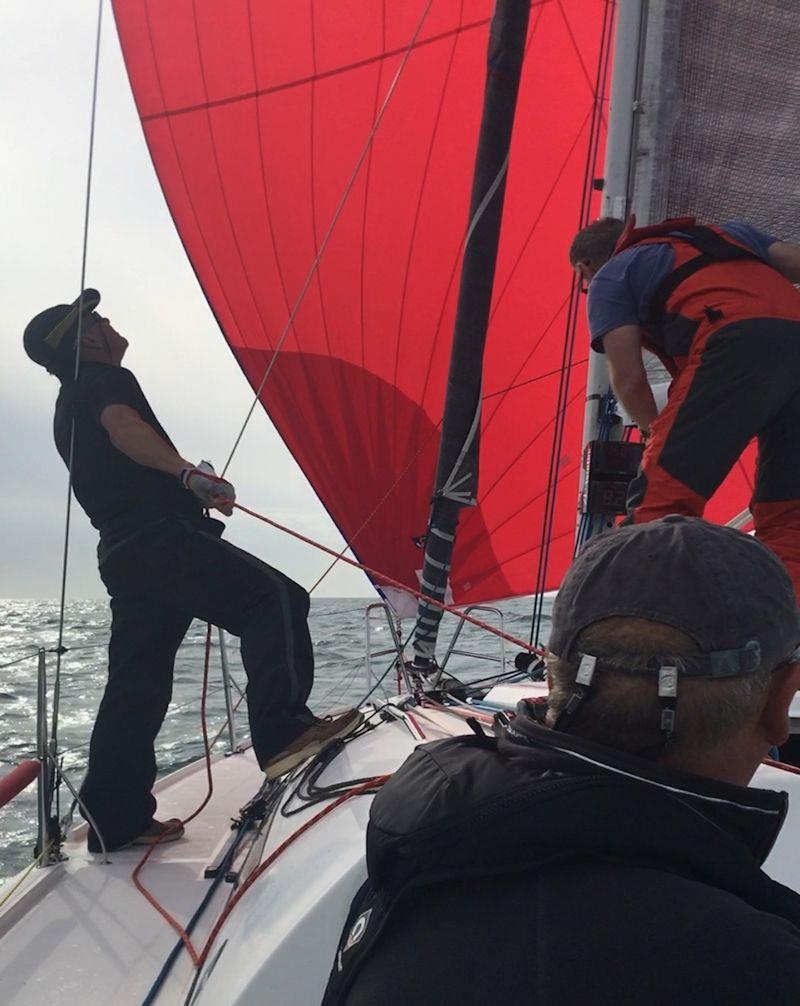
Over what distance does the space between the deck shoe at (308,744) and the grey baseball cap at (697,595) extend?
139cm

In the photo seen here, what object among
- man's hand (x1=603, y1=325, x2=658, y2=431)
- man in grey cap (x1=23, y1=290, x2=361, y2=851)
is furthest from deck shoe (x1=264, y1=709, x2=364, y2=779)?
man's hand (x1=603, y1=325, x2=658, y2=431)

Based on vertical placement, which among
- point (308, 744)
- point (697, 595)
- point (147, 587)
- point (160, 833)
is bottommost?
point (160, 833)

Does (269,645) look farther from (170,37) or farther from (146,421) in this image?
(170,37)

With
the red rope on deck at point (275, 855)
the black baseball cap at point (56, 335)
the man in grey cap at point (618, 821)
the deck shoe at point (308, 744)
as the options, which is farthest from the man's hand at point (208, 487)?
the man in grey cap at point (618, 821)

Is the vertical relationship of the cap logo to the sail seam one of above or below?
below

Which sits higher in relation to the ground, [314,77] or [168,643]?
[314,77]

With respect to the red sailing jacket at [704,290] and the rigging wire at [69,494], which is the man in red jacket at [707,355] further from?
the rigging wire at [69,494]

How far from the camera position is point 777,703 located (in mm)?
626

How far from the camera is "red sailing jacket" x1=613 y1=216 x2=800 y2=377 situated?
167cm

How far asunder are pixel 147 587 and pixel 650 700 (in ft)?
5.67

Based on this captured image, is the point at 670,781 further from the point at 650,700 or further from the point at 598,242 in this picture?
the point at 598,242

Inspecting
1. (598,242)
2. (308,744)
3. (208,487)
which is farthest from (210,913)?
(598,242)

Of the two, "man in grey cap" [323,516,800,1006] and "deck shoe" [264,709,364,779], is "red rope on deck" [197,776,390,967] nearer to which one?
"deck shoe" [264,709,364,779]

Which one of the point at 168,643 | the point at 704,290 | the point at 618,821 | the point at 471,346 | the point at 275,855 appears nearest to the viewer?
the point at 618,821
